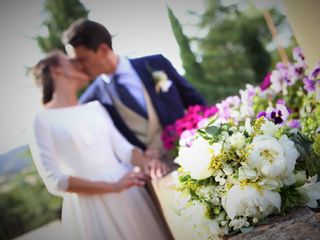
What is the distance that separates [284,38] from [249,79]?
0.48m

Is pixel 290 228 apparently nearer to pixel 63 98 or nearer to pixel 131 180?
pixel 131 180

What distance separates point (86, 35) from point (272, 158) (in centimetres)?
175

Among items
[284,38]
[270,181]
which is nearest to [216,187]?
[270,181]

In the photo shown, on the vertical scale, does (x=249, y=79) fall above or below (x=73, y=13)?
below

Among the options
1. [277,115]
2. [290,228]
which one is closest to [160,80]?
[277,115]

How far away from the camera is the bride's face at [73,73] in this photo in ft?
8.73

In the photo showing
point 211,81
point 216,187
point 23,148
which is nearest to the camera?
point 216,187

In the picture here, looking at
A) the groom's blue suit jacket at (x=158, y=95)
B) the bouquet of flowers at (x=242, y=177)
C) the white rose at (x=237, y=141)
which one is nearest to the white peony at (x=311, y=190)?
the bouquet of flowers at (x=242, y=177)

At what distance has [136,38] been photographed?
2875 mm

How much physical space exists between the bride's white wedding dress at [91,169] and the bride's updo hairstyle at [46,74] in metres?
0.11

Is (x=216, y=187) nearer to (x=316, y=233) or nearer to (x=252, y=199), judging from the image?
(x=252, y=199)

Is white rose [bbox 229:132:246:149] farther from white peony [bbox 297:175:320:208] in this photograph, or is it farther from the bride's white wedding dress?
the bride's white wedding dress

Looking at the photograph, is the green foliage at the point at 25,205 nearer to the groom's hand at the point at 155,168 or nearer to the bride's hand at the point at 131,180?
the bride's hand at the point at 131,180

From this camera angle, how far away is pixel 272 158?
147 cm
